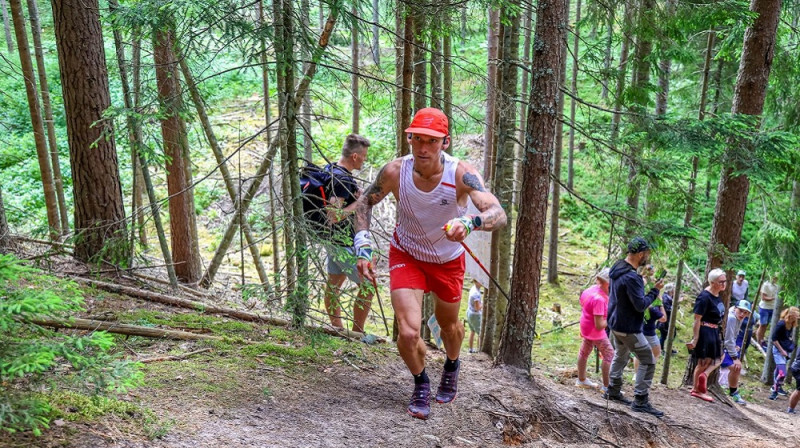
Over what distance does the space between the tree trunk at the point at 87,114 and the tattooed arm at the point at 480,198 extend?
13.9 feet

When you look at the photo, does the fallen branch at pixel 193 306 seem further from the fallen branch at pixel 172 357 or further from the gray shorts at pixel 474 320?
the gray shorts at pixel 474 320

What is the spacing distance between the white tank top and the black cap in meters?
2.87

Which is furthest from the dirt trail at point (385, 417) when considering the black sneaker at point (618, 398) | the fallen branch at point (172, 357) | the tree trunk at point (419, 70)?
the tree trunk at point (419, 70)

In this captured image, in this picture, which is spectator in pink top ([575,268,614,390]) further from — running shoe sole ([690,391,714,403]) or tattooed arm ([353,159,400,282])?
tattooed arm ([353,159,400,282])

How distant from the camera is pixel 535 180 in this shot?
6.13m

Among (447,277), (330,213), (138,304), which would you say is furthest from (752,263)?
(138,304)

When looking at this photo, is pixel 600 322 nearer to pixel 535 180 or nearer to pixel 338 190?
pixel 535 180

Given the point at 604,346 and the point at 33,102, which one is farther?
the point at 33,102

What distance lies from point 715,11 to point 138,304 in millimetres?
7705

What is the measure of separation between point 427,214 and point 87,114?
462cm

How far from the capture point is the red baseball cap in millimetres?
4695

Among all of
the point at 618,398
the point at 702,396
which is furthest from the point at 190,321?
the point at 702,396

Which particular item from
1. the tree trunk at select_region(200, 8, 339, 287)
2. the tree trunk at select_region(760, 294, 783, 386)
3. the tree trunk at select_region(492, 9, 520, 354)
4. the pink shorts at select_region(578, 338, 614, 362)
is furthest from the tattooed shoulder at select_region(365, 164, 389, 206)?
the tree trunk at select_region(760, 294, 783, 386)

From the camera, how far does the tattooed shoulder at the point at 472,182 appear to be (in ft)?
15.8
